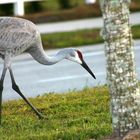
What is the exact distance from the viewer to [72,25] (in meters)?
20.5

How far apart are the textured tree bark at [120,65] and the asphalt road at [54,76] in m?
4.70

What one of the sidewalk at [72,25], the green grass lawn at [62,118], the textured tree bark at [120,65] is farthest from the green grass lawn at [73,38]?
the textured tree bark at [120,65]

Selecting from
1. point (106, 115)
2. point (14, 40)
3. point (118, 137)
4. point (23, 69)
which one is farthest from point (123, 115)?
point (23, 69)

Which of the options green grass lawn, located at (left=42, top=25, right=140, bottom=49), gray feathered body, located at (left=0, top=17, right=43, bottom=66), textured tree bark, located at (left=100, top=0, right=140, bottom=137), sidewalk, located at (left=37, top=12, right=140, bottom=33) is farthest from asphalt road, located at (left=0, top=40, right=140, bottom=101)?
textured tree bark, located at (left=100, top=0, right=140, bottom=137)

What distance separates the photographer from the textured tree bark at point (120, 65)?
6.90 meters

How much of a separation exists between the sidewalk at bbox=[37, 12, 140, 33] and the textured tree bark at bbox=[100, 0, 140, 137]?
12.8m

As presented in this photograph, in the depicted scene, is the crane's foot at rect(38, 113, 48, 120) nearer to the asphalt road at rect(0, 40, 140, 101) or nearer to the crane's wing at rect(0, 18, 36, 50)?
the crane's wing at rect(0, 18, 36, 50)

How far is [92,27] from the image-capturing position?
2011 cm

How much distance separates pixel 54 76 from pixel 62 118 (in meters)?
5.17

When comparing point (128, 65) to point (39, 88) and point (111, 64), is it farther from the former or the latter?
point (39, 88)

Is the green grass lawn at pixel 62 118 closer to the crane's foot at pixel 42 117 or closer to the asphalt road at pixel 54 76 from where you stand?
the crane's foot at pixel 42 117

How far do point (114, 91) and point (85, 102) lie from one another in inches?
110

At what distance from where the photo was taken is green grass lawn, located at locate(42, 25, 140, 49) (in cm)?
1795

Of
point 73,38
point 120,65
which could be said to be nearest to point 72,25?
point 73,38
